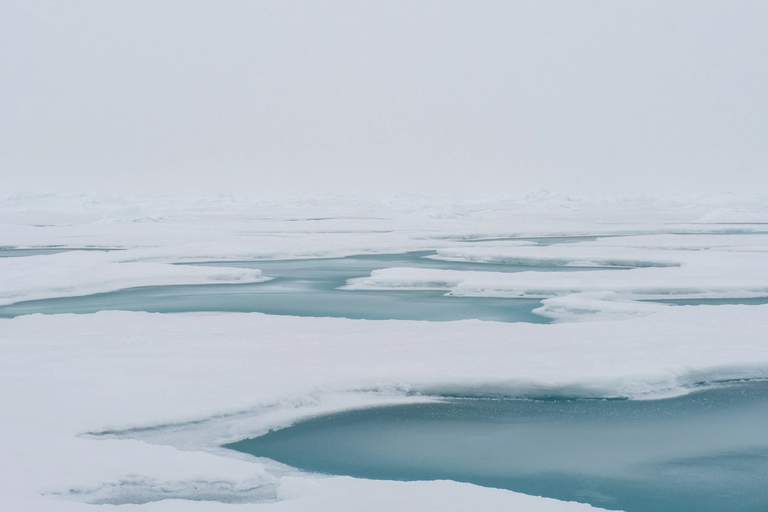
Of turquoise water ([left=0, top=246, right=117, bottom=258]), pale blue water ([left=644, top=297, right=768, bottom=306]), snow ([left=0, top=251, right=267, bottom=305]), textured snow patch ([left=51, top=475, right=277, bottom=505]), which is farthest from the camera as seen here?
turquoise water ([left=0, top=246, right=117, bottom=258])

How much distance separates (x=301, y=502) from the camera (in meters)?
3.69

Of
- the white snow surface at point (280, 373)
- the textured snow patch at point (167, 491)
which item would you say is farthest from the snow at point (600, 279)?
the textured snow patch at point (167, 491)

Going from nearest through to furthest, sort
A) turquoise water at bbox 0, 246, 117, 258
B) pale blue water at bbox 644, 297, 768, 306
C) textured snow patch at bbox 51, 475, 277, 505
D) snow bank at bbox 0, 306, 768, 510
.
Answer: textured snow patch at bbox 51, 475, 277, 505 → snow bank at bbox 0, 306, 768, 510 → pale blue water at bbox 644, 297, 768, 306 → turquoise water at bbox 0, 246, 117, 258

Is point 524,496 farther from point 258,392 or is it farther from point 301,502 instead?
point 258,392

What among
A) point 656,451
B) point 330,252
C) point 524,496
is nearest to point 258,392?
point 524,496

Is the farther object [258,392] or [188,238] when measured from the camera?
[188,238]

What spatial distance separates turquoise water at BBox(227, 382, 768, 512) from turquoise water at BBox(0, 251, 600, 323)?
3653 millimetres

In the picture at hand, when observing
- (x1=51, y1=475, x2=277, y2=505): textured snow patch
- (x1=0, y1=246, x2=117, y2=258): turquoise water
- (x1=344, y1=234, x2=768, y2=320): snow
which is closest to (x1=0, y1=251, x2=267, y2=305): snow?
(x1=344, y1=234, x2=768, y2=320): snow

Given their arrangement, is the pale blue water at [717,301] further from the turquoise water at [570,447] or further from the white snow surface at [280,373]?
the turquoise water at [570,447]

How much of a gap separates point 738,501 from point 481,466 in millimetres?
1347

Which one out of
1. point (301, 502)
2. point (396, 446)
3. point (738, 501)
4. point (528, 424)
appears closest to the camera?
point (301, 502)

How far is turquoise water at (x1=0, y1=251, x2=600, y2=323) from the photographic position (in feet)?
32.8

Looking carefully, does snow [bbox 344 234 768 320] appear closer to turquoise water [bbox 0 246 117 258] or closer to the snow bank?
the snow bank

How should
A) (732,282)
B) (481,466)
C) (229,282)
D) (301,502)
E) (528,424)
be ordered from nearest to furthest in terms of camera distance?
(301,502)
(481,466)
(528,424)
(732,282)
(229,282)
